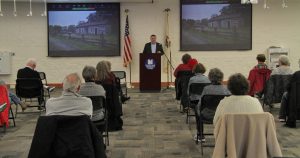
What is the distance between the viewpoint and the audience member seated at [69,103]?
3846 millimetres

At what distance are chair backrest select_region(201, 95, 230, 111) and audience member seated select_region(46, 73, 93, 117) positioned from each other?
1.75 meters

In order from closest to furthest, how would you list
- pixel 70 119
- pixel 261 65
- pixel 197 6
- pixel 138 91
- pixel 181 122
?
pixel 70 119, pixel 181 122, pixel 261 65, pixel 138 91, pixel 197 6

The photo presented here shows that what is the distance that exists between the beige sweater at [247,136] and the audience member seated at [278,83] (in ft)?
14.7

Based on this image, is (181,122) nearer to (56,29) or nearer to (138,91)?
(138,91)

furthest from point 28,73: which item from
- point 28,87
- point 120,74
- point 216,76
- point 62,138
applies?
point 62,138

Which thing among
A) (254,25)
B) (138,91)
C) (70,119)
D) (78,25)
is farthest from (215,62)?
(70,119)

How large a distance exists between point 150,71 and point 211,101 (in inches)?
243

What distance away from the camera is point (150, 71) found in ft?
37.2

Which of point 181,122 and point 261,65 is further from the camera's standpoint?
point 261,65

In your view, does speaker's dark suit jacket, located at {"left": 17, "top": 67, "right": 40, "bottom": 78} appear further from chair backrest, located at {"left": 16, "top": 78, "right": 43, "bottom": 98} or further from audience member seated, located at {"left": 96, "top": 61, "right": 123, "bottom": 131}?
audience member seated, located at {"left": 96, "top": 61, "right": 123, "bottom": 131}

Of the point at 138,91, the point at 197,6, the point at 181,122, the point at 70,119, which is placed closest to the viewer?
the point at 70,119

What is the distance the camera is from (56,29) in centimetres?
1324

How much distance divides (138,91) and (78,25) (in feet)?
9.94

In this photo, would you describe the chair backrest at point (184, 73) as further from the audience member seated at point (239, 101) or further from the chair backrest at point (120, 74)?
the audience member seated at point (239, 101)
